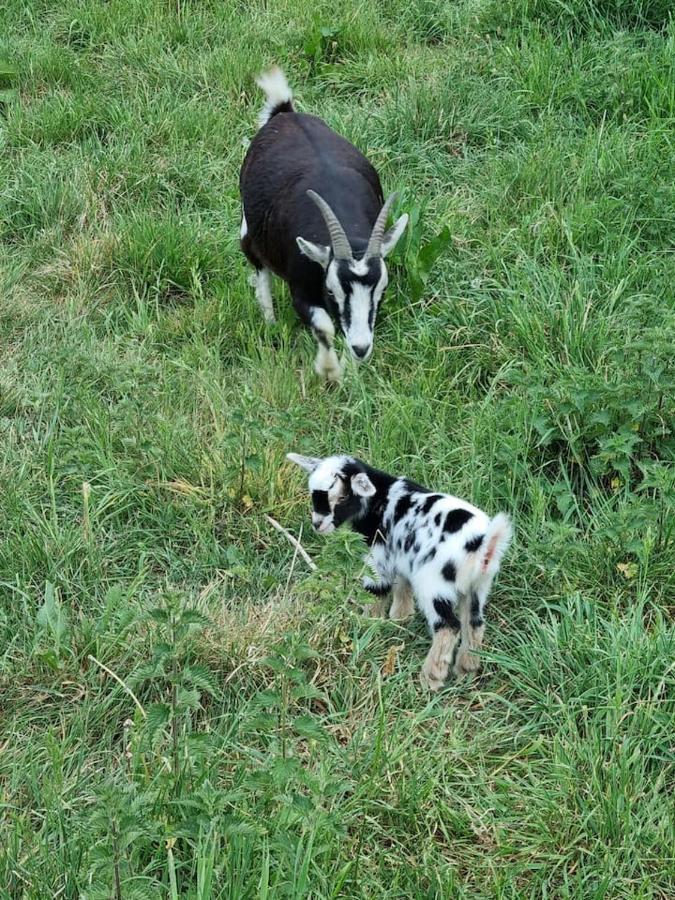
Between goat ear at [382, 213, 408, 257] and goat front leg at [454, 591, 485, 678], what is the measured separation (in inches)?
78.6

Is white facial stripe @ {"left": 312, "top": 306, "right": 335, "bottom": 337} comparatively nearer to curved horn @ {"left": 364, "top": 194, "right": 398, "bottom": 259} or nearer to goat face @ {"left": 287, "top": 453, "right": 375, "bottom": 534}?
curved horn @ {"left": 364, "top": 194, "right": 398, "bottom": 259}

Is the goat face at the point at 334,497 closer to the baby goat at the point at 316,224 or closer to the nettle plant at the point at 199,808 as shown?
the nettle plant at the point at 199,808

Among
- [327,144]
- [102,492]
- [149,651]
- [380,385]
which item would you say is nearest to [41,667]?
[149,651]

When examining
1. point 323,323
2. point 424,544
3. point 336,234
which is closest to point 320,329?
point 323,323

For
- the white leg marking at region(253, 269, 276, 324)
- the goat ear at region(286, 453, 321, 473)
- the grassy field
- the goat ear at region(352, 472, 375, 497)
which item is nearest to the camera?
the grassy field

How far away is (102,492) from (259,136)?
2.42 meters

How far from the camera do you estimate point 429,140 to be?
602 cm

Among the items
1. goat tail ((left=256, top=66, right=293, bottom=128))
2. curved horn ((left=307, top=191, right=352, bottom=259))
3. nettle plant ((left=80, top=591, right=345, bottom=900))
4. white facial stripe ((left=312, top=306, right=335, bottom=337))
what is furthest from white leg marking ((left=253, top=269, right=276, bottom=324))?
nettle plant ((left=80, top=591, right=345, bottom=900))

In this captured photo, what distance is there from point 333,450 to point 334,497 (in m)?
0.67

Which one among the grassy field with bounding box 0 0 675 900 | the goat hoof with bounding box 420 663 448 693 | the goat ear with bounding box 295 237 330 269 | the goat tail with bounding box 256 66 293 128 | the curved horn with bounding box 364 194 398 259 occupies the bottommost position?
the goat hoof with bounding box 420 663 448 693

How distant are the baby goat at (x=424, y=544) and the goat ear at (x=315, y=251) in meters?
1.31

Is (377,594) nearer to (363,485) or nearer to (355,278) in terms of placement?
(363,485)

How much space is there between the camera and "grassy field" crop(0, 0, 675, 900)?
273 cm

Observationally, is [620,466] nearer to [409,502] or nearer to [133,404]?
[409,502]
